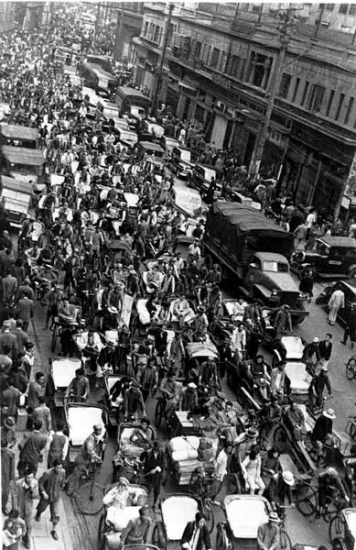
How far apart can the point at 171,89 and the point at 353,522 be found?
191 feet

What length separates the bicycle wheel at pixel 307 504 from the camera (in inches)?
530

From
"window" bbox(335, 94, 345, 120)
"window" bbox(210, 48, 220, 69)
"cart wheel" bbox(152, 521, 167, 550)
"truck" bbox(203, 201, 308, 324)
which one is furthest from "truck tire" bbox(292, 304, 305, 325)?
"window" bbox(210, 48, 220, 69)

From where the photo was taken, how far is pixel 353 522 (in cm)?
1236

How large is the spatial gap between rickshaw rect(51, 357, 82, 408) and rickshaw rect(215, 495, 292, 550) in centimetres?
429

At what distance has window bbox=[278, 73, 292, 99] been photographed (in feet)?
146

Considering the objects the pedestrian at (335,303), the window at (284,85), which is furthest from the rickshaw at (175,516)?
the window at (284,85)

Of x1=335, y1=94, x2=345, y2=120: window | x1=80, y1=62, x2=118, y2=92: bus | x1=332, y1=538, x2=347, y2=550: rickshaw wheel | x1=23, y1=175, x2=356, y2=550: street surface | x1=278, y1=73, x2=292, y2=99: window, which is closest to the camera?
x1=23, y1=175, x2=356, y2=550: street surface

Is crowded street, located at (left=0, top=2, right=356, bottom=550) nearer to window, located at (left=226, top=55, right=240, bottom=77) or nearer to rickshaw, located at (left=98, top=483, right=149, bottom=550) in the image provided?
rickshaw, located at (left=98, top=483, right=149, bottom=550)

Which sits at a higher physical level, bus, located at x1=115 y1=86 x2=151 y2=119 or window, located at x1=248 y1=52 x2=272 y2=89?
window, located at x1=248 y1=52 x2=272 y2=89

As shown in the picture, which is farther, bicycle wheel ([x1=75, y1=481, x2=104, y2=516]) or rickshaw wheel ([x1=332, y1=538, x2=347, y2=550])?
bicycle wheel ([x1=75, y1=481, x2=104, y2=516])

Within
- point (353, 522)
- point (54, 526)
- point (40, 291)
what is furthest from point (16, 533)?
point (40, 291)

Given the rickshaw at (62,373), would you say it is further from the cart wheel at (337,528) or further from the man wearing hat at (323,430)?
the cart wheel at (337,528)

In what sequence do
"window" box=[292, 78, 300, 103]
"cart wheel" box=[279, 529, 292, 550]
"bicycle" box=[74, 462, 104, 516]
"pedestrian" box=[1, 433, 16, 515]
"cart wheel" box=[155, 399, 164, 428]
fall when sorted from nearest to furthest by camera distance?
"pedestrian" box=[1, 433, 16, 515]
"cart wheel" box=[279, 529, 292, 550]
"bicycle" box=[74, 462, 104, 516]
"cart wheel" box=[155, 399, 164, 428]
"window" box=[292, 78, 300, 103]

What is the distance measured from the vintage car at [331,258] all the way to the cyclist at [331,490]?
603 inches
